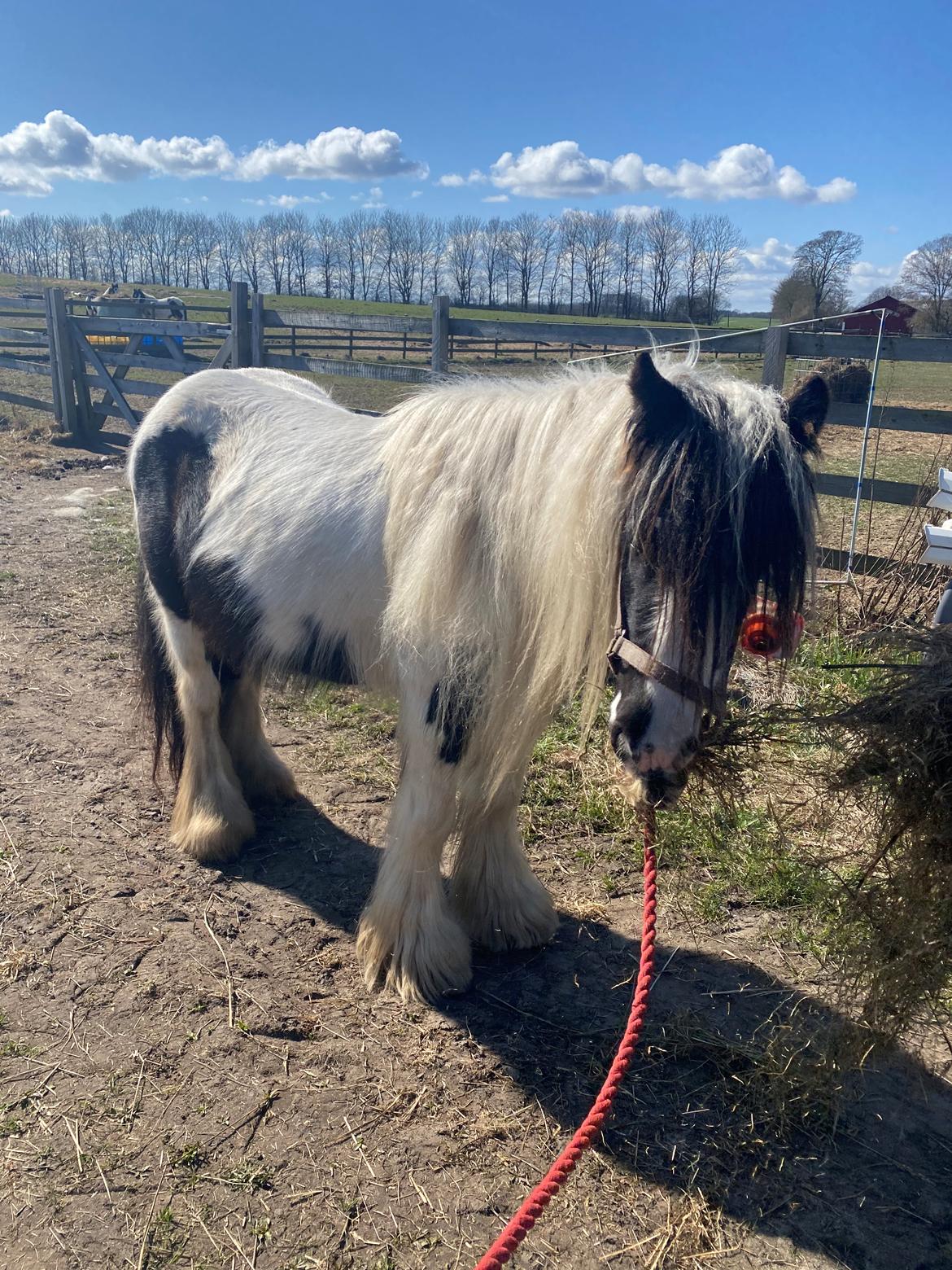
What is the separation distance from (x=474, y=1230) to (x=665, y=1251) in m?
0.45

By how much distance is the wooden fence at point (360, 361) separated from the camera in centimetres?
623

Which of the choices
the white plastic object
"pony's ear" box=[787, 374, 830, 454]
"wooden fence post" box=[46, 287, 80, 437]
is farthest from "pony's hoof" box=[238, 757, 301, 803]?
"wooden fence post" box=[46, 287, 80, 437]

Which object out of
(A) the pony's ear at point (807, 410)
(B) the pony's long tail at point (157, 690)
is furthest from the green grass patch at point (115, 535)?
(A) the pony's ear at point (807, 410)

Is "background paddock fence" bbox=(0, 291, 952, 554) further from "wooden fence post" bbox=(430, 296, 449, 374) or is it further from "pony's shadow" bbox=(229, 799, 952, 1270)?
"pony's shadow" bbox=(229, 799, 952, 1270)

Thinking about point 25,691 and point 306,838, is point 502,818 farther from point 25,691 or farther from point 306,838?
point 25,691

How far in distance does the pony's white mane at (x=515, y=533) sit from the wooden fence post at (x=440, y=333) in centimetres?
630

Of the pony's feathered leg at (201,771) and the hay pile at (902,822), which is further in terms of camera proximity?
the pony's feathered leg at (201,771)

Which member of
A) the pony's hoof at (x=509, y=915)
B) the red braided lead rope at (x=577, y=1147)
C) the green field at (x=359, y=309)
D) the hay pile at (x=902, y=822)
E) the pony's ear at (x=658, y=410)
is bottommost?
the pony's hoof at (x=509, y=915)

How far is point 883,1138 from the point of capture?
2.21 m

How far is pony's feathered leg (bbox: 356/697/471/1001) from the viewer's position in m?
2.64

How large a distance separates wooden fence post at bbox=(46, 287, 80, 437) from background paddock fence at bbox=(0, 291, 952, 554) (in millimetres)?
13

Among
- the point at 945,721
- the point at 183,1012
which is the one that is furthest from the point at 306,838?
the point at 945,721

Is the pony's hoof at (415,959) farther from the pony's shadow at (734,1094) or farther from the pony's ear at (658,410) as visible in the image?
the pony's ear at (658,410)

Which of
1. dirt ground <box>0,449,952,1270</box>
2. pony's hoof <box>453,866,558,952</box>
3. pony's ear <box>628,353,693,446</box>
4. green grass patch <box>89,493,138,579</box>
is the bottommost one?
dirt ground <box>0,449,952,1270</box>
